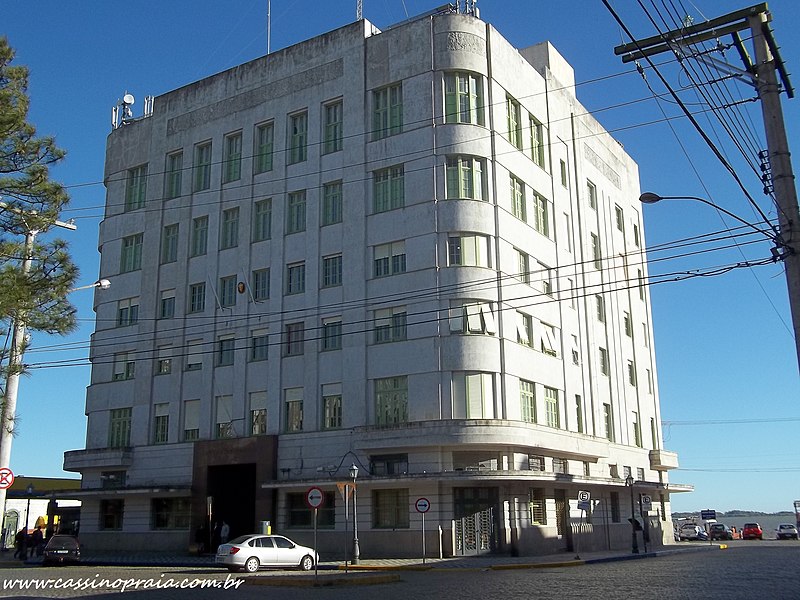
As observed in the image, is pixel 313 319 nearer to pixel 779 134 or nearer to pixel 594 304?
pixel 594 304

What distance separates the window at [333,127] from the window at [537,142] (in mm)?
10302

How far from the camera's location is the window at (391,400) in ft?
124

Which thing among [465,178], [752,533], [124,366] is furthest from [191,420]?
[752,533]

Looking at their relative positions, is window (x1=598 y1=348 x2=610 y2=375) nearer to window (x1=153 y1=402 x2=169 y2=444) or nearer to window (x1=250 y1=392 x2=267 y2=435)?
window (x1=250 y1=392 x2=267 y2=435)

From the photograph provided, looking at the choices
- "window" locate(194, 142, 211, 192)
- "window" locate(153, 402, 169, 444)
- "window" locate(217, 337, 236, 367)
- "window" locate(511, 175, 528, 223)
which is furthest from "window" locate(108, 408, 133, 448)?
"window" locate(511, 175, 528, 223)

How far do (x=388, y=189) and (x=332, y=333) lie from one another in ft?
24.6

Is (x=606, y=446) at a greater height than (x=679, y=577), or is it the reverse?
(x=606, y=446)

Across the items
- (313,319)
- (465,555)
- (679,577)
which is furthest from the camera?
(313,319)

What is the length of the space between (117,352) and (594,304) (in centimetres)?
2765

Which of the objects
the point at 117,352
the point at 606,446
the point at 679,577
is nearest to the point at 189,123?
the point at 117,352

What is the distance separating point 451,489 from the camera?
36.0 meters

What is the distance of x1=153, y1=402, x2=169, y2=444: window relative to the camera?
4534 centimetres

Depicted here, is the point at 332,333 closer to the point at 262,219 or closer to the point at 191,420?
the point at 262,219

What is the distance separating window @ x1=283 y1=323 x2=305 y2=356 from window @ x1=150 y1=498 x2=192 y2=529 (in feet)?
30.7
